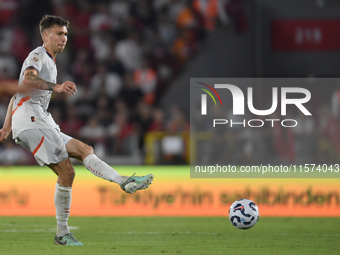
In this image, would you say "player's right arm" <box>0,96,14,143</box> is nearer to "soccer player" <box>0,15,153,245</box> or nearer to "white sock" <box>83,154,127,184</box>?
"soccer player" <box>0,15,153,245</box>

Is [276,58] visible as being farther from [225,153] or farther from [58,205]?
[58,205]

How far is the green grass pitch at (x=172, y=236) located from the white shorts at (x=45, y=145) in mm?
859

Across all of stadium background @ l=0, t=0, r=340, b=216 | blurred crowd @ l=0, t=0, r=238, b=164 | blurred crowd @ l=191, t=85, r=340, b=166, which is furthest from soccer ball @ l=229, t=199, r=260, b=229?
blurred crowd @ l=0, t=0, r=238, b=164

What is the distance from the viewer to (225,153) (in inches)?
444

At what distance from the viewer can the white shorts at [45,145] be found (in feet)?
19.1

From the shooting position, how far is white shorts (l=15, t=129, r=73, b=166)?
582 centimetres

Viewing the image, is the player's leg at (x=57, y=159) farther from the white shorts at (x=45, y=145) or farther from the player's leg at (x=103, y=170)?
the player's leg at (x=103, y=170)

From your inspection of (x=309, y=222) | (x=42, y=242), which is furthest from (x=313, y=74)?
(x=42, y=242)

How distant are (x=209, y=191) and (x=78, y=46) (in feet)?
22.7

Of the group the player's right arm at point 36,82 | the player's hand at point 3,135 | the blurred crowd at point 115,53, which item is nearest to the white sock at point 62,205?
the player's hand at point 3,135

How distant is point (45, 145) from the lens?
583 centimetres

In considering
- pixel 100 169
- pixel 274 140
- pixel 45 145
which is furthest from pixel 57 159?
pixel 274 140

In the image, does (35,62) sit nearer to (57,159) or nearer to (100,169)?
(57,159)

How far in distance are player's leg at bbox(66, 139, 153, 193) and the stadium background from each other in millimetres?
3386
